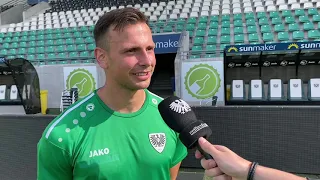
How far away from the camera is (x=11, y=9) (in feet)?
65.6

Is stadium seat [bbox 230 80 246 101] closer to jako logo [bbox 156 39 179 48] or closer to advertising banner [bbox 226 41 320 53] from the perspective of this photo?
advertising banner [bbox 226 41 320 53]

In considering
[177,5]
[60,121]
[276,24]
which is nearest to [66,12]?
[177,5]

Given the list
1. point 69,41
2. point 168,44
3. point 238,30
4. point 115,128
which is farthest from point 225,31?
point 115,128

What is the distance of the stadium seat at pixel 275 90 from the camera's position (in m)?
6.14

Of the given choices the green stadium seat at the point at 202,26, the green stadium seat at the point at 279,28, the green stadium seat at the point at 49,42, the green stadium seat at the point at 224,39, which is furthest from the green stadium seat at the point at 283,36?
the green stadium seat at the point at 49,42

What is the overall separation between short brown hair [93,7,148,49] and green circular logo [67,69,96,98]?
649 cm

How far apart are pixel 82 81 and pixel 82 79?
0.06 m

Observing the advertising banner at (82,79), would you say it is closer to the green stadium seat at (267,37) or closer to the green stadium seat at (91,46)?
the green stadium seat at (91,46)

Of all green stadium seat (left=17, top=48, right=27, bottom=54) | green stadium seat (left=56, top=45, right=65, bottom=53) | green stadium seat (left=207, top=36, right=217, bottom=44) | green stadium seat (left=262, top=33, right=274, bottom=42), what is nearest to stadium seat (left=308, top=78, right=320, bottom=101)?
green stadium seat (left=262, top=33, right=274, bottom=42)

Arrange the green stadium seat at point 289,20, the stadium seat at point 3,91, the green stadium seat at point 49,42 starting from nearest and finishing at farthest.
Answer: the stadium seat at point 3,91
the green stadium seat at point 289,20
the green stadium seat at point 49,42

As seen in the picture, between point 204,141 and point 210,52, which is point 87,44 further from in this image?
point 204,141

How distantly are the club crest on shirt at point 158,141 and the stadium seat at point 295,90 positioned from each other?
5.30 m

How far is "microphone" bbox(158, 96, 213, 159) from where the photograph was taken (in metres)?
1.15

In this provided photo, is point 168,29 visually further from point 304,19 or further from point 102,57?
point 102,57
